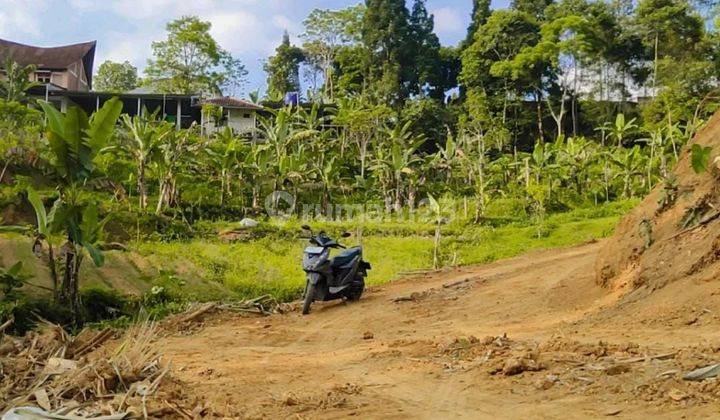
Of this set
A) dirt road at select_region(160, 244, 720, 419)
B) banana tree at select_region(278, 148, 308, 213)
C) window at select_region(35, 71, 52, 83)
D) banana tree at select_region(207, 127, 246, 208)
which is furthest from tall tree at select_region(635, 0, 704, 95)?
window at select_region(35, 71, 52, 83)

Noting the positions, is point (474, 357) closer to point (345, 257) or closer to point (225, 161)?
point (345, 257)

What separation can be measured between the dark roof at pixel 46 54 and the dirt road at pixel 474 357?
36.5 m

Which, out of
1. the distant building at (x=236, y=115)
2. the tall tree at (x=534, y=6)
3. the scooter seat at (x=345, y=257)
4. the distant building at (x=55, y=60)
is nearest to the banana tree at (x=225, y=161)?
the distant building at (x=236, y=115)

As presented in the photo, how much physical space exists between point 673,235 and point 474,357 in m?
3.73

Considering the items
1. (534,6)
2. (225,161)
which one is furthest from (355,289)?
(534,6)

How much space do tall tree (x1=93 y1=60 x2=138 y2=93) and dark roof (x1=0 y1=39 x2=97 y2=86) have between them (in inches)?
201

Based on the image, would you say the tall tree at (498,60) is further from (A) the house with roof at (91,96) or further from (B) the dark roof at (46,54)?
(B) the dark roof at (46,54)

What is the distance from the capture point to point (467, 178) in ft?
93.9

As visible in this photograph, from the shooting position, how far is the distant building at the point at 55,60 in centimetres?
3944

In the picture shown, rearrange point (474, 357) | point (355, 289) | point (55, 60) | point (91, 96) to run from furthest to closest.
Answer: point (55, 60) < point (91, 96) < point (355, 289) < point (474, 357)

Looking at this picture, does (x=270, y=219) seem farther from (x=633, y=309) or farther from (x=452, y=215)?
(x=633, y=309)

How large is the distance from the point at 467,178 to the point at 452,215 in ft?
24.6

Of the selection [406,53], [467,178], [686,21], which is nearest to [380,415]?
[467,178]

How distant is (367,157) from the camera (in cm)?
2870
